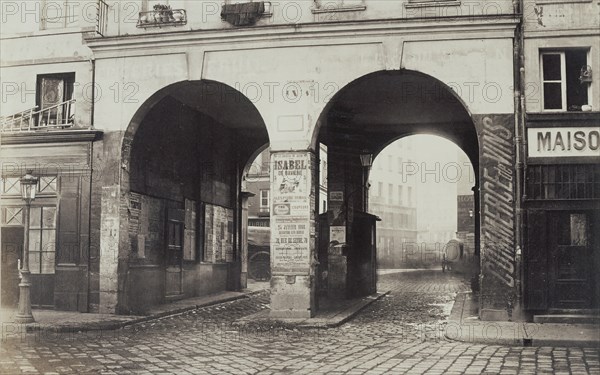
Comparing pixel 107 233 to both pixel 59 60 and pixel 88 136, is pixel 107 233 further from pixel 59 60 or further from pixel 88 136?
pixel 59 60

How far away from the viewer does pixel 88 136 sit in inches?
643

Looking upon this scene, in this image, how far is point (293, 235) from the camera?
50.2 ft

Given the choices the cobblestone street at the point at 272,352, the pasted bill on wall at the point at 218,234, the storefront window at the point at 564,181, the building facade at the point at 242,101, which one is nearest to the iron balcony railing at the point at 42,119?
the building facade at the point at 242,101

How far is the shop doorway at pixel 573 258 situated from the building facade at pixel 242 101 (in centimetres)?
10

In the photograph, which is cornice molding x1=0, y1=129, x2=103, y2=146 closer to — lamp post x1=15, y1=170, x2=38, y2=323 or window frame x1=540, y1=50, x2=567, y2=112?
lamp post x1=15, y1=170, x2=38, y2=323

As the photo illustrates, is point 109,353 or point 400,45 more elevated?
point 400,45

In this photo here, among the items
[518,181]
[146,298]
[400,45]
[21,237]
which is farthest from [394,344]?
[21,237]

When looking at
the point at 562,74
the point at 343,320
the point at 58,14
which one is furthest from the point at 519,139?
the point at 58,14

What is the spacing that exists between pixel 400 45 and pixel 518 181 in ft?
12.6

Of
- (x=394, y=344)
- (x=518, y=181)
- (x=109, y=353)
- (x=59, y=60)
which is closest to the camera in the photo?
(x=109, y=353)

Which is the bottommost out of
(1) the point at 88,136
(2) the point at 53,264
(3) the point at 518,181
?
(2) the point at 53,264

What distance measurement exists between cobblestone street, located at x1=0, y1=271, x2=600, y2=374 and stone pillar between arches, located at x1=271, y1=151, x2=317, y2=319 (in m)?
1.04

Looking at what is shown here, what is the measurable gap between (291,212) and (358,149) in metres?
7.05

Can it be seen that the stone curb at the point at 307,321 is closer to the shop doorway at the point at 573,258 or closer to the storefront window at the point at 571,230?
the shop doorway at the point at 573,258
